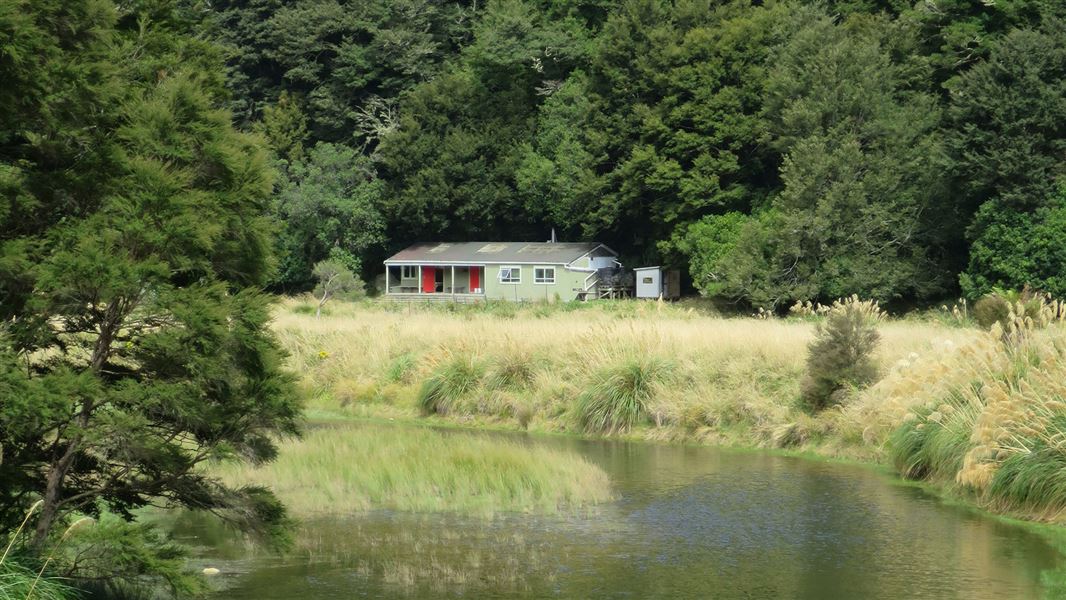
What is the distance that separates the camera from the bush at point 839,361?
22719 mm

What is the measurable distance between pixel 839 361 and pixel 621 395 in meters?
4.38

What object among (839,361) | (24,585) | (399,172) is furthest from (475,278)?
(24,585)

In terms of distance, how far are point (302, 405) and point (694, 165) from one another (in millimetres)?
50309

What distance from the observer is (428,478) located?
18031 mm

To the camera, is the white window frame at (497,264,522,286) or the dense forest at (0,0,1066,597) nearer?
the dense forest at (0,0,1066,597)

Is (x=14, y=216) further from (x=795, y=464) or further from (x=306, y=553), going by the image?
(x=795, y=464)

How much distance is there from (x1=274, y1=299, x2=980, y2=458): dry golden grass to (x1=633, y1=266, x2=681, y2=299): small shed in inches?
1296

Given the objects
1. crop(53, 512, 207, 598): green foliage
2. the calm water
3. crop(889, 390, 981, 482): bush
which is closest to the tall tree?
crop(53, 512, 207, 598): green foliage

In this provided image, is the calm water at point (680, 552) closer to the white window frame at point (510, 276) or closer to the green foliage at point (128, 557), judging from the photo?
the green foliage at point (128, 557)

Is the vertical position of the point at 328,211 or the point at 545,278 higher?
the point at 328,211

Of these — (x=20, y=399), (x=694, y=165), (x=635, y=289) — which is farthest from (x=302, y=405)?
(x=635, y=289)

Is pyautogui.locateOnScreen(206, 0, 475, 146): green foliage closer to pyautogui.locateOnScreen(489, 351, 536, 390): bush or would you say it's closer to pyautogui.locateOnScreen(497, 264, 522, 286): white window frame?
pyautogui.locateOnScreen(497, 264, 522, 286): white window frame

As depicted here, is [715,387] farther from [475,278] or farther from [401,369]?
[475,278]

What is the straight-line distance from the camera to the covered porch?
236ft
